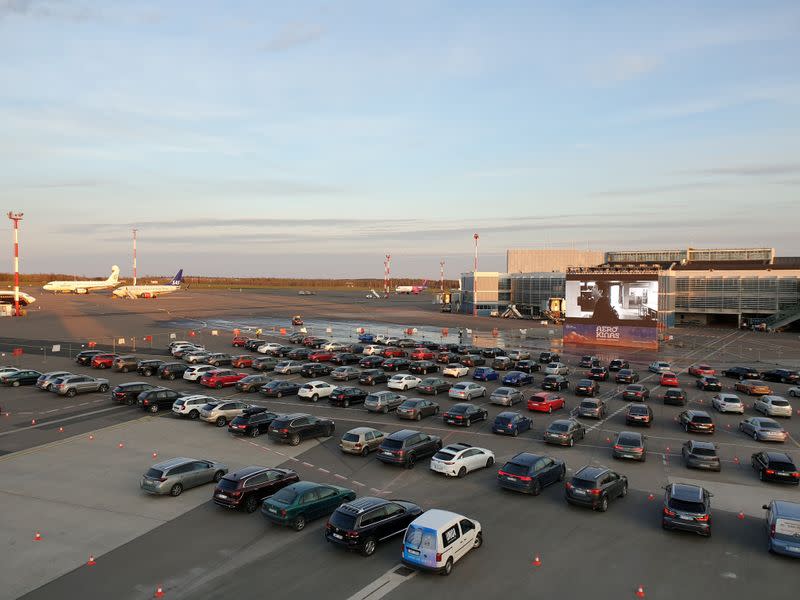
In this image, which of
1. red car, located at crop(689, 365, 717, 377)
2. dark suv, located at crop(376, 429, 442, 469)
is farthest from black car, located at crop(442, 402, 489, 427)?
red car, located at crop(689, 365, 717, 377)

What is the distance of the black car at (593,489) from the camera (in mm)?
19391

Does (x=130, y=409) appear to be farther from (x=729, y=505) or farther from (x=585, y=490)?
(x=729, y=505)

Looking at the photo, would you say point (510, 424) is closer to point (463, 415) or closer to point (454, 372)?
point (463, 415)

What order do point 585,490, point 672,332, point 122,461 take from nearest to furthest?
1. point 585,490
2. point 122,461
3. point 672,332

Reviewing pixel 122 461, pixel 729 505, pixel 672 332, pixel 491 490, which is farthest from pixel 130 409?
pixel 672 332

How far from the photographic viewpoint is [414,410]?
32406mm

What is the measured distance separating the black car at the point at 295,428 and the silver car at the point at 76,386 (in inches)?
668

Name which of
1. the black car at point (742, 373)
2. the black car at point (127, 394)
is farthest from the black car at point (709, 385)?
the black car at point (127, 394)

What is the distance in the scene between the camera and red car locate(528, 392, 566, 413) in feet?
114

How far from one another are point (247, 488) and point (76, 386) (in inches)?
940

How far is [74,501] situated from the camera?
66.0ft

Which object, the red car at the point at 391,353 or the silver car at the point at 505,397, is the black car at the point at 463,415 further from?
the red car at the point at 391,353

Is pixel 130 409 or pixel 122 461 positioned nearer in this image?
pixel 122 461

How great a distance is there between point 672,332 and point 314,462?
79356 millimetres
